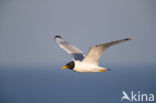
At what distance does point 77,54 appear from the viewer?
8195 millimetres

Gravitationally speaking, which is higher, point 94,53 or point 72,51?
point 72,51

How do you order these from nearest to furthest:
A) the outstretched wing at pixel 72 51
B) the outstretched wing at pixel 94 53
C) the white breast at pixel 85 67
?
1. the outstretched wing at pixel 94 53
2. the white breast at pixel 85 67
3. the outstretched wing at pixel 72 51

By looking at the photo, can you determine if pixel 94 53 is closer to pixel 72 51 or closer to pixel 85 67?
pixel 85 67

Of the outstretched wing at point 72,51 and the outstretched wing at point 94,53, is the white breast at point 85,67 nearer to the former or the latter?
the outstretched wing at point 94,53

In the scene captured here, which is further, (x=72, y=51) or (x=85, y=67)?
(x=72, y=51)

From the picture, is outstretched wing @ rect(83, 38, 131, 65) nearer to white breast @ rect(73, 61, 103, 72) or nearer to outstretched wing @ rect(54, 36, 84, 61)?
white breast @ rect(73, 61, 103, 72)

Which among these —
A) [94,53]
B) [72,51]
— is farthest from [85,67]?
[72,51]

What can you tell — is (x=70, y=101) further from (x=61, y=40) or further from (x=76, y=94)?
(x=61, y=40)

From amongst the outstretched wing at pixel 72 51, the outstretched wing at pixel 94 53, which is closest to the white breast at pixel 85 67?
the outstretched wing at pixel 94 53

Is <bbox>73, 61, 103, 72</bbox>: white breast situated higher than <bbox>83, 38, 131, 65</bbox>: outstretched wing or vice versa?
<bbox>83, 38, 131, 65</bbox>: outstretched wing

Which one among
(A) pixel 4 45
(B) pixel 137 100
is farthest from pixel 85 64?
(A) pixel 4 45

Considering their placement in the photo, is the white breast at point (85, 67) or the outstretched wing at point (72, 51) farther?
the outstretched wing at point (72, 51)

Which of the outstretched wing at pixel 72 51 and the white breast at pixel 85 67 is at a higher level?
the outstretched wing at pixel 72 51

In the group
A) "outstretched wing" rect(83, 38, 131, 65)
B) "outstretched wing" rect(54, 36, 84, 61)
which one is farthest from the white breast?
"outstretched wing" rect(54, 36, 84, 61)
